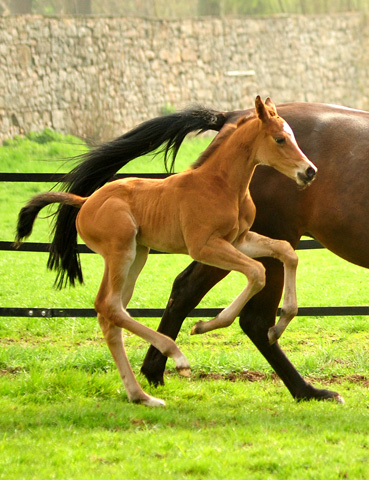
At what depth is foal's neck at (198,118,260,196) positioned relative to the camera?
180 inches

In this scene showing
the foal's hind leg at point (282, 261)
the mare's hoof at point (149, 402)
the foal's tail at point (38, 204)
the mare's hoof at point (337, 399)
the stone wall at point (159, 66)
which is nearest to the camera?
the foal's hind leg at point (282, 261)

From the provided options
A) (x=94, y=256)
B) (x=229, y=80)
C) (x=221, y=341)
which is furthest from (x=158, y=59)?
(x=221, y=341)

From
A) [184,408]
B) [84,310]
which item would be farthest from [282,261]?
[84,310]

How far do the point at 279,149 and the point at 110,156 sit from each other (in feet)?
4.95

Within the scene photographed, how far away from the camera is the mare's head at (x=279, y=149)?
4309 mm

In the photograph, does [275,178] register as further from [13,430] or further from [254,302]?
[13,430]

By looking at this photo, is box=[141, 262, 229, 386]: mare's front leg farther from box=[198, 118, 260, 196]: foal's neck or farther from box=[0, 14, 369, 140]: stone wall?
box=[0, 14, 369, 140]: stone wall

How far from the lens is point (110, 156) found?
552 centimetres

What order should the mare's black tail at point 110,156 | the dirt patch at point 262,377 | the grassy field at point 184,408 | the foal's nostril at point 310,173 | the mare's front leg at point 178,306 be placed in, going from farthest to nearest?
1. the dirt patch at point 262,377
2. the mare's black tail at point 110,156
3. the mare's front leg at point 178,306
4. the foal's nostril at point 310,173
5. the grassy field at point 184,408

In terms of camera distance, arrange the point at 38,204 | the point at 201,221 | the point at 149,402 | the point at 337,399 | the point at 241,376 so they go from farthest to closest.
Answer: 1. the point at 241,376
2. the point at 337,399
3. the point at 38,204
4. the point at 149,402
5. the point at 201,221

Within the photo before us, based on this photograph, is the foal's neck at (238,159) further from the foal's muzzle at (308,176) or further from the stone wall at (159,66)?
the stone wall at (159,66)

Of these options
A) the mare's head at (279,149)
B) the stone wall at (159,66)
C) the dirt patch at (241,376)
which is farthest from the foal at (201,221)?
the stone wall at (159,66)

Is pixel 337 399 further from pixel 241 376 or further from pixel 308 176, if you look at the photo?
pixel 308 176

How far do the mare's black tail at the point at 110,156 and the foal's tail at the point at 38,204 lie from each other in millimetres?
389
